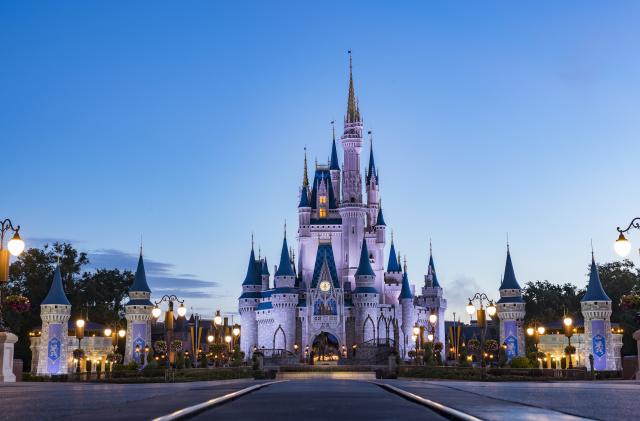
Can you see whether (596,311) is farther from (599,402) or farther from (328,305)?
(599,402)

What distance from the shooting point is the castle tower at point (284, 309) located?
4171 inches

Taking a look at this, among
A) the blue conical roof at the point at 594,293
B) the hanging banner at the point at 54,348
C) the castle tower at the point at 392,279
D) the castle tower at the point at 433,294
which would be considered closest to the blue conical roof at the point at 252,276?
the castle tower at the point at 392,279

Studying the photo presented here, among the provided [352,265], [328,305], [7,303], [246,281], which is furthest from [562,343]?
[7,303]

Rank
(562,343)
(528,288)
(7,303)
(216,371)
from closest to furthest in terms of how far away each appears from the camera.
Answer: (7,303) → (216,371) → (562,343) → (528,288)

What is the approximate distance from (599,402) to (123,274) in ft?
321

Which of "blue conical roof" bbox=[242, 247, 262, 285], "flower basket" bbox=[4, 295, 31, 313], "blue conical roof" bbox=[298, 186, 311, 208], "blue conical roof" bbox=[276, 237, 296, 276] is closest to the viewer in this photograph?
"flower basket" bbox=[4, 295, 31, 313]

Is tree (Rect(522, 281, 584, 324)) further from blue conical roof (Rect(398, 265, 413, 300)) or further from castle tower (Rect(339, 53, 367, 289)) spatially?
castle tower (Rect(339, 53, 367, 289))

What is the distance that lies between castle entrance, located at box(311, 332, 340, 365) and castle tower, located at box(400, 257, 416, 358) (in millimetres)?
9575

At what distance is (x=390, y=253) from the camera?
4840 inches

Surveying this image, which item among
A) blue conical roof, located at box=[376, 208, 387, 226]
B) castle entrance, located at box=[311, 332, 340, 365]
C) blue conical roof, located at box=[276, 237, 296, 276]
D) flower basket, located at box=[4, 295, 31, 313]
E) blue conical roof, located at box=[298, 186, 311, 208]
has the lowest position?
castle entrance, located at box=[311, 332, 340, 365]

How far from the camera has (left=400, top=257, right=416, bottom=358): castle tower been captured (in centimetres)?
11069

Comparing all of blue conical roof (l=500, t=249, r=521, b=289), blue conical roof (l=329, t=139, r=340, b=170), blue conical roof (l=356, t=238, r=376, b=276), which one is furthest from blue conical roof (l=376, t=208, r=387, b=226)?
blue conical roof (l=500, t=249, r=521, b=289)

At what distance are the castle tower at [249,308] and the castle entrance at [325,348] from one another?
998 centimetres

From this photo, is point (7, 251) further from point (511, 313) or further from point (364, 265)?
point (364, 265)
